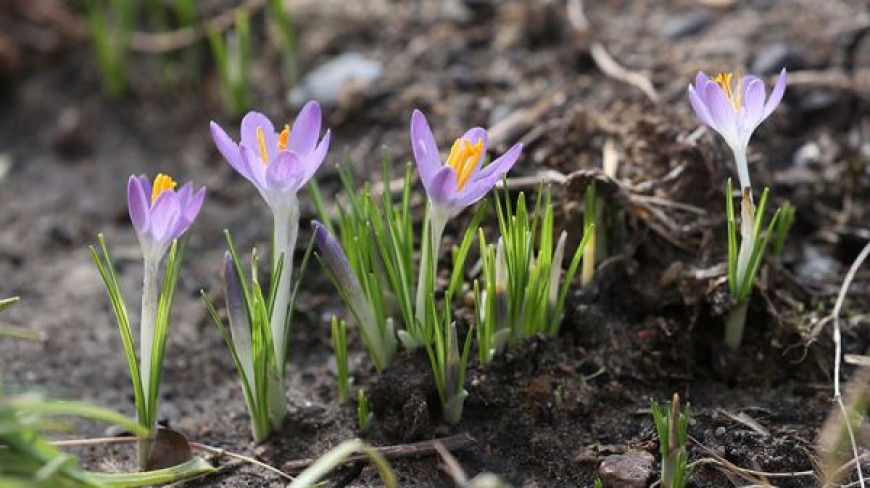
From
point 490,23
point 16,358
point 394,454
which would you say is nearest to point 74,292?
point 16,358

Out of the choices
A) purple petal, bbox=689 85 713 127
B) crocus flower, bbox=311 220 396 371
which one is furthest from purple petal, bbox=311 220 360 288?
purple petal, bbox=689 85 713 127

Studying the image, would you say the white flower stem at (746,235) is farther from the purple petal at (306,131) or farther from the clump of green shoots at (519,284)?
the purple petal at (306,131)

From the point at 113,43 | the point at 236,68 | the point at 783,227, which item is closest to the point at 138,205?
the point at 783,227

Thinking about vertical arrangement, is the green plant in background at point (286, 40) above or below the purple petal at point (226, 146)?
above

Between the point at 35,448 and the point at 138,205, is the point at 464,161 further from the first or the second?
the point at 35,448

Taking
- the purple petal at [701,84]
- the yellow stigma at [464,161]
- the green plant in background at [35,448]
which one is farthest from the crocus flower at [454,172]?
the green plant in background at [35,448]

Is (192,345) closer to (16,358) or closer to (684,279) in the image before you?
(16,358)
